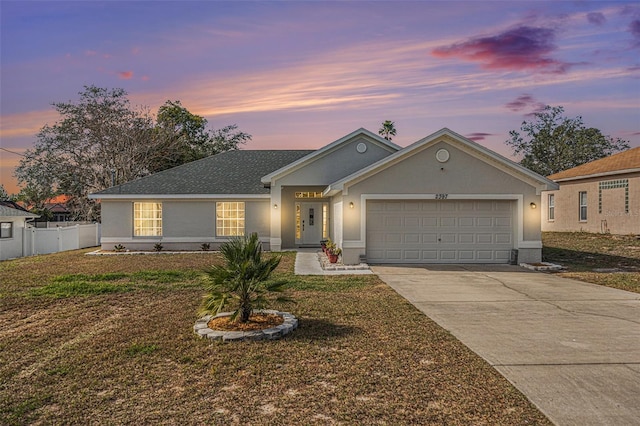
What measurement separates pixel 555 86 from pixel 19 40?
22.1m

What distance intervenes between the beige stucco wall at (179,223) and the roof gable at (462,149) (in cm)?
711

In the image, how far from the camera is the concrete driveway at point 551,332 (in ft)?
14.3

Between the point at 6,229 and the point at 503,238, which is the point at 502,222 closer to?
the point at 503,238

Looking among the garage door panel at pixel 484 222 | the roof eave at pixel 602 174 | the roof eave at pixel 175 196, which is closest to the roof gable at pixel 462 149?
the garage door panel at pixel 484 222

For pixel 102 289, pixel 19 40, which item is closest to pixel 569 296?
pixel 102 289

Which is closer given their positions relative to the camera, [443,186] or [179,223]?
[443,186]

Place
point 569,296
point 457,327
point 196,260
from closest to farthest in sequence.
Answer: point 457,327 < point 569,296 < point 196,260

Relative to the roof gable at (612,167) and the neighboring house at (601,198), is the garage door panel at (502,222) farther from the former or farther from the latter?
the roof gable at (612,167)

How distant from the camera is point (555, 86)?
64.3 feet

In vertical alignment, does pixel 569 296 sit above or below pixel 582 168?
below

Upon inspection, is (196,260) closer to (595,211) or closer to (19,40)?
(19,40)

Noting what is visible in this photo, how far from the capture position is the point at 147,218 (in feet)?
68.8

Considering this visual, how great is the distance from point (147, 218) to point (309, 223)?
7.72 meters

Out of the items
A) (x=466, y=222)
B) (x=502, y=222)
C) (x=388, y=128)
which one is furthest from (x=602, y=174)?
(x=388, y=128)
